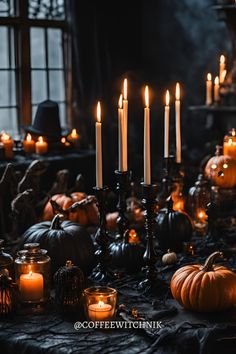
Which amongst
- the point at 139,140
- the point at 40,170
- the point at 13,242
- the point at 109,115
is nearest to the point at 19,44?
the point at 109,115

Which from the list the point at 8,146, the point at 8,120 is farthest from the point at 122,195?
the point at 8,120

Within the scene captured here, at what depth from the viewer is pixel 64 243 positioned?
118 inches

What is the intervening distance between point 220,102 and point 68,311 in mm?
4120

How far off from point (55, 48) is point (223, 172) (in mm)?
3229

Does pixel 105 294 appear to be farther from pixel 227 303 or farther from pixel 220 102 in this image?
pixel 220 102

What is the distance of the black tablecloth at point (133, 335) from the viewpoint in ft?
7.44

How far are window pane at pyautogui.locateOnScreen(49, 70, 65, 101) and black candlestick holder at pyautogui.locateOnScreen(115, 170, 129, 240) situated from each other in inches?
133

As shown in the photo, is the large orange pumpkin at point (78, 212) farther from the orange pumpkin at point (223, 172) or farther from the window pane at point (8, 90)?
the window pane at point (8, 90)

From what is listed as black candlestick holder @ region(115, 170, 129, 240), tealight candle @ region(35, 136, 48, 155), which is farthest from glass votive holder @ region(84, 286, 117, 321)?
tealight candle @ region(35, 136, 48, 155)

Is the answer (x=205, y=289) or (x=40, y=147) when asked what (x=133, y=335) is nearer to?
(x=205, y=289)

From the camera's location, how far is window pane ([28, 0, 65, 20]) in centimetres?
608

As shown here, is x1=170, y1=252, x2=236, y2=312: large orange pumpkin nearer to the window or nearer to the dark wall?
the window

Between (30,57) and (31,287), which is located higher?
(30,57)

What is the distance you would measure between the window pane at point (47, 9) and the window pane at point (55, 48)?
0.44ft
